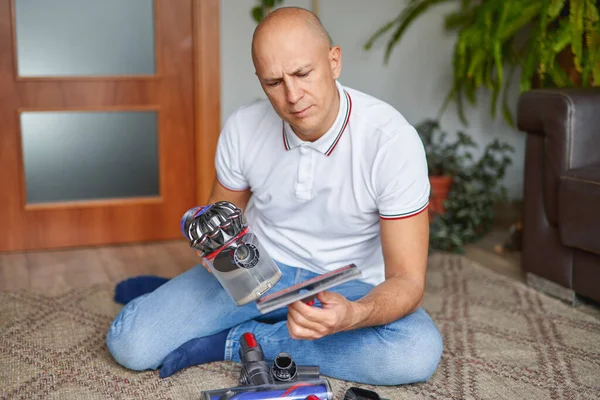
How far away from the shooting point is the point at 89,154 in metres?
2.86

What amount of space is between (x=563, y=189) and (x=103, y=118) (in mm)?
1772

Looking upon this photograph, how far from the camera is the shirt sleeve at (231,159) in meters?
1.75

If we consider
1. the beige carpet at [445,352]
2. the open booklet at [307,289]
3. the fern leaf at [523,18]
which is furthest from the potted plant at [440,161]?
the open booklet at [307,289]

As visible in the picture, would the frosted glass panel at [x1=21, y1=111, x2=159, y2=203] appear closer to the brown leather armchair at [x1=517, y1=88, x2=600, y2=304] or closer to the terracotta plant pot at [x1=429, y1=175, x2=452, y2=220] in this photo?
the terracotta plant pot at [x1=429, y1=175, x2=452, y2=220]

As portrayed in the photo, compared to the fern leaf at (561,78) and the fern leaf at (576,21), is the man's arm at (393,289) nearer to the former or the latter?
the fern leaf at (576,21)

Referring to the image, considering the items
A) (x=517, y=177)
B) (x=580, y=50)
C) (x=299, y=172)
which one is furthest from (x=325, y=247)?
(x=517, y=177)

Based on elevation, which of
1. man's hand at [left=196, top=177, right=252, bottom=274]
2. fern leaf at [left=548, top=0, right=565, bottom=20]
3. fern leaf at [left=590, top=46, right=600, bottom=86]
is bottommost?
man's hand at [left=196, top=177, right=252, bottom=274]

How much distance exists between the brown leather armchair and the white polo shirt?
691 millimetres

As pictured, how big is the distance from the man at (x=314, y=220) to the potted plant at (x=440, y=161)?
1294mm

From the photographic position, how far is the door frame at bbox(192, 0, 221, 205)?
9.32 feet

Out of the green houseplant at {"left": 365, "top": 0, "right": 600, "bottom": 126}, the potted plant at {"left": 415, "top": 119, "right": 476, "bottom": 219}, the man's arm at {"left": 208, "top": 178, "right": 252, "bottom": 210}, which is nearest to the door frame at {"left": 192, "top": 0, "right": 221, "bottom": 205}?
the green houseplant at {"left": 365, "top": 0, "right": 600, "bottom": 126}

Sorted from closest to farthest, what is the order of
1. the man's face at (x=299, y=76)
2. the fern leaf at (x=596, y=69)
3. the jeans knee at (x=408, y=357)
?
the man's face at (x=299, y=76), the jeans knee at (x=408, y=357), the fern leaf at (x=596, y=69)

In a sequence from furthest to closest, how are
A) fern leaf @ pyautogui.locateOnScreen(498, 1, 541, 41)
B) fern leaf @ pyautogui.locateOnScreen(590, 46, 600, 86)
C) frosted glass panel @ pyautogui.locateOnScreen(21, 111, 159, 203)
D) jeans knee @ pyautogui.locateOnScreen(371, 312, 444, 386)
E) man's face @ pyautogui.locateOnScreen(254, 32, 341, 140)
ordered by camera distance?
1. frosted glass panel @ pyautogui.locateOnScreen(21, 111, 159, 203)
2. fern leaf @ pyautogui.locateOnScreen(498, 1, 541, 41)
3. fern leaf @ pyautogui.locateOnScreen(590, 46, 600, 86)
4. jeans knee @ pyautogui.locateOnScreen(371, 312, 444, 386)
5. man's face @ pyautogui.locateOnScreen(254, 32, 341, 140)

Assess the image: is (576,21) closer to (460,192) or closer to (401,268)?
(460,192)
